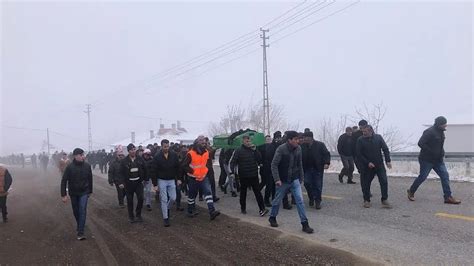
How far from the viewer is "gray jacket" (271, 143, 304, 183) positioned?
324 inches

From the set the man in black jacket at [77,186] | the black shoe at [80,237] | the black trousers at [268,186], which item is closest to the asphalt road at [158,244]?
the black shoe at [80,237]

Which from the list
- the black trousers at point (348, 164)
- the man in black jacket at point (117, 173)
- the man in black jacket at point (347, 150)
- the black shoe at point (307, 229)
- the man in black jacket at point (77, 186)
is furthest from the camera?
the black trousers at point (348, 164)

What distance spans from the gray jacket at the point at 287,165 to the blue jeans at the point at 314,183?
203 cm

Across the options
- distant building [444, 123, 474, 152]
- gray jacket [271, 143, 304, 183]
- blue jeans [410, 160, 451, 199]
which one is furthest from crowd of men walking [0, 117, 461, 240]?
distant building [444, 123, 474, 152]

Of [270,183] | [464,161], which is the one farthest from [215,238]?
[464,161]

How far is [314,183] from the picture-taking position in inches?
407

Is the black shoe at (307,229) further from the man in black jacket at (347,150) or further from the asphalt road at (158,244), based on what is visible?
the man in black jacket at (347,150)

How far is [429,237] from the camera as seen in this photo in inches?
278

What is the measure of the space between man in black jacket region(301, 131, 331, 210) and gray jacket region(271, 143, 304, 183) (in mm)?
2050

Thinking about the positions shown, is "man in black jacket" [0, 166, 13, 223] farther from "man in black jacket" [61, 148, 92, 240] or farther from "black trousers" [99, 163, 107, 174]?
"black trousers" [99, 163, 107, 174]

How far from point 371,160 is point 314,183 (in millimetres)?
1455

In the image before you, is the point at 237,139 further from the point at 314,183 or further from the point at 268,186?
the point at 314,183

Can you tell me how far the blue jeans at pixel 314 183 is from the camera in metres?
10.3

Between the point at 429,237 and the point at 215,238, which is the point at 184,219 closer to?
the point at 215,238
